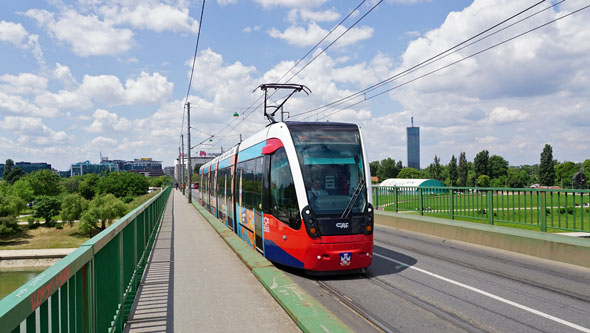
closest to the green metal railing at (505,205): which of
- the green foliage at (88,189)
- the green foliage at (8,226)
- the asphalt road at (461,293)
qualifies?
the asphalt road at (461,293)

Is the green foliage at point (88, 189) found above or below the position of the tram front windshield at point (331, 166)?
below

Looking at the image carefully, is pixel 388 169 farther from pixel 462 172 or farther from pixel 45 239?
pixel 45 239

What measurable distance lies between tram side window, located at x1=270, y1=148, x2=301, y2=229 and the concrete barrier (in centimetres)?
566

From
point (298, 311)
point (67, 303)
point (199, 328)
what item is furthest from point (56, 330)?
point (298, 311)

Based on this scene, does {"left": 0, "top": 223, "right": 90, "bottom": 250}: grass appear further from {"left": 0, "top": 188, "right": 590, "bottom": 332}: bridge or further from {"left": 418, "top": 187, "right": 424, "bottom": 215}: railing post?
{"left": 0, "top": 188, "right": 590, "bottom": 332}: bridge

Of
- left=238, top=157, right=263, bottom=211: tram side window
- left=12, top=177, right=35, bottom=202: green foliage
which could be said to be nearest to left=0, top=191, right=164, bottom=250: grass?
left=12, top=177, right=35, bottom=202: green foliage

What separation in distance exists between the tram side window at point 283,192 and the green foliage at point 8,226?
3181 inches

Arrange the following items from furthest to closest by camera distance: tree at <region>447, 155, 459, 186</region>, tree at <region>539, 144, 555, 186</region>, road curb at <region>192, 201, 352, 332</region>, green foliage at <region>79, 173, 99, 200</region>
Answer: green foliage at <region>79, 173, 99, 200</region> < tree at <region>447, 155, 459, 186</region> < tree at <region>539, 144, 555, 186</region> < road curb at <region>192, 201, 352, 332</region>

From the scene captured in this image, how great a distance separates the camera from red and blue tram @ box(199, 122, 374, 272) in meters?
8.17

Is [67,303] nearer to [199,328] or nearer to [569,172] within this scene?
[199,328]

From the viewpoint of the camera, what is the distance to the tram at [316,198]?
8172 mm

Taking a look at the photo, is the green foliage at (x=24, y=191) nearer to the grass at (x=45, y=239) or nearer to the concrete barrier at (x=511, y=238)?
the grass at (x=45, y=239)

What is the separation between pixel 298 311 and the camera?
225 inches

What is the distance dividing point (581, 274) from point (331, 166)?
498 centimetres
